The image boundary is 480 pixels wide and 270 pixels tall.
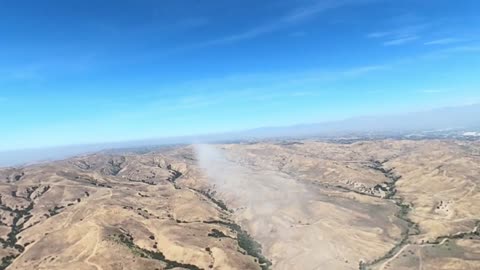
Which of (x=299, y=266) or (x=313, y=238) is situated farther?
(x=313, y=238)

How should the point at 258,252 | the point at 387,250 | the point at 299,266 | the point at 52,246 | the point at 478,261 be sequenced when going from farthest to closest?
the point at 52,246, the point at 258,252, the point at 387,250, the point at 299,266, the point at 478,261

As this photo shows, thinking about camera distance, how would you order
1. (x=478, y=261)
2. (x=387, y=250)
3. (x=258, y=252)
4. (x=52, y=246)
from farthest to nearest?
(x=52, y=246)
(x=258, y=252)
(x=387, y=250)
(x=478, y=261)

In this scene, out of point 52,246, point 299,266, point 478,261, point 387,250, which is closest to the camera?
point 478,261

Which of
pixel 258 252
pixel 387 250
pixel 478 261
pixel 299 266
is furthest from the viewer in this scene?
pixel 258 252

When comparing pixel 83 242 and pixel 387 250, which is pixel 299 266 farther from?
pixel 83 242

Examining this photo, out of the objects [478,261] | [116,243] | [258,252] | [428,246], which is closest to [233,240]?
[258,252]

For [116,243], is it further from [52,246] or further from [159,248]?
[52,246]

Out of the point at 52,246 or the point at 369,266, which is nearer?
the point at 369,266

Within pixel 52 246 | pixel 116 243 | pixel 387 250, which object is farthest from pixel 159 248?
pixel 387 250
